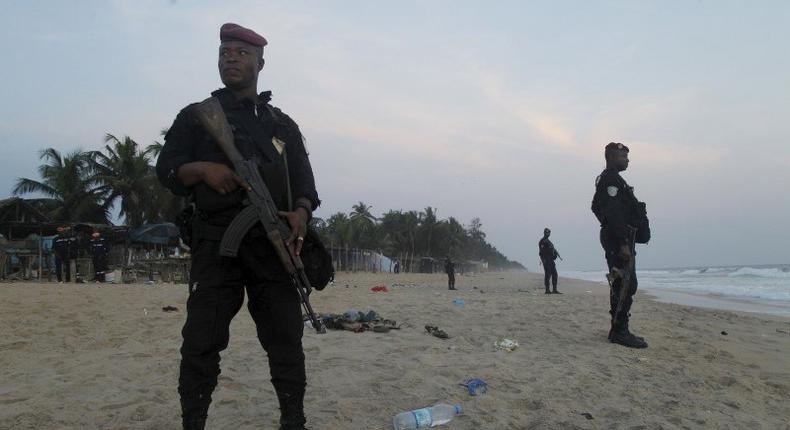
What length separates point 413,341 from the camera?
4.97 m

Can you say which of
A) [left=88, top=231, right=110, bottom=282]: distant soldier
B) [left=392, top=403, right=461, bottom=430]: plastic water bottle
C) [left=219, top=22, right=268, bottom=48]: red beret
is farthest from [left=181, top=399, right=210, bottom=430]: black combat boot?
[left=88, top=231, right=110, bottom=282]: distant soldier

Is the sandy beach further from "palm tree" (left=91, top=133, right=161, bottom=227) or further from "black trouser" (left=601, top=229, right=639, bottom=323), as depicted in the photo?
"palm tree" (left=91, top=133, right=161, bottom=227)

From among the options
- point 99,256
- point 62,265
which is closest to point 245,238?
point 99,256

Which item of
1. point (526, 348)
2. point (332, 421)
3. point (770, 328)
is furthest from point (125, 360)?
point (770, 328)

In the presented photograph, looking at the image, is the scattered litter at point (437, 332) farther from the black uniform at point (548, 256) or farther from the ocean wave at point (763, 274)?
the ocean wave at point (763, 274)

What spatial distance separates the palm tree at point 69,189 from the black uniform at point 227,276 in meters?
30.3

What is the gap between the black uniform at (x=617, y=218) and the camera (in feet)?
17.1

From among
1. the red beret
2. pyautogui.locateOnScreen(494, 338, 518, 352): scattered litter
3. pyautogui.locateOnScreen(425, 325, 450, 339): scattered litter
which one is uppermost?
the red beret

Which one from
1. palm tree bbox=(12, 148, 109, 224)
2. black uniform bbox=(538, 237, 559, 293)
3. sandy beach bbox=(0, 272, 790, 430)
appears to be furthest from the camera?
palm tree bbox=(12, 148, 109, 224)

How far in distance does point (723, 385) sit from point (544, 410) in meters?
1.84

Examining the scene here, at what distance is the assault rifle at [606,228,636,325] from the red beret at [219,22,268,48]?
4369 millimetres

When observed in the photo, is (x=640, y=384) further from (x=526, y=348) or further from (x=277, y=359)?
(x=277, y=359)

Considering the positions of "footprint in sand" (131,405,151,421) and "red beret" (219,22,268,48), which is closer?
"red beret" (219,22,268,48)

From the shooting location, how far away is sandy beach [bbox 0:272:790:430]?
2857 mm
